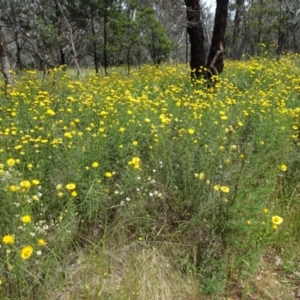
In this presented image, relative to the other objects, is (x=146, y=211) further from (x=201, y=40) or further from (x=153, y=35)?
(x=153, y=35)

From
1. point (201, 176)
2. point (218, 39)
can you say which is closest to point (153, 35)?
point (218, 39)

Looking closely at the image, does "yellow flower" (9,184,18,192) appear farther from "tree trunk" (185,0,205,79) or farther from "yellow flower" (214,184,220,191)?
"tree trunk" (185,0,205,79)

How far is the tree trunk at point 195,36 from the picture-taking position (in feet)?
22.7

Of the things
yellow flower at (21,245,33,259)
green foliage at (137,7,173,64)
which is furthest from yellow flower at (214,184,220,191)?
green foliage at (137,7,173,64)

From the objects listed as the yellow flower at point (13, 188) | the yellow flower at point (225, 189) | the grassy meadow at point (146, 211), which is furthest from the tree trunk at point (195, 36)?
the yellow flower at point (13, 188)

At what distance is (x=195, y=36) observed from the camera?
7133 millimetres

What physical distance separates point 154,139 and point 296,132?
1676 mm

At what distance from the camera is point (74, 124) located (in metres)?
3.30

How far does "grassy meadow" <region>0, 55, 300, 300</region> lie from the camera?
83.1 inches

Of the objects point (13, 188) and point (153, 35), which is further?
point (153, 35)

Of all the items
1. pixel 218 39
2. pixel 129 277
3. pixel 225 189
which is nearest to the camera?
pixel 129 277

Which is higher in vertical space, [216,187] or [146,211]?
[216,187]

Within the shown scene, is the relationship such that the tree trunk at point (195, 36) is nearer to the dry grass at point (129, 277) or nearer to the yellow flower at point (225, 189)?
the yellow flower at point (225, 189)

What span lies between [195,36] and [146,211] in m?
5.36
